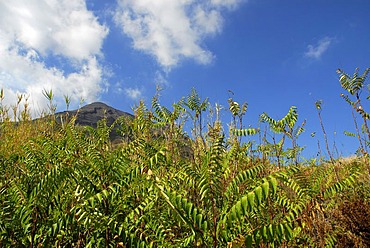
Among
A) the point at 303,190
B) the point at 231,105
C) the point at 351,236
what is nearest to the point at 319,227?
the point at 303,190

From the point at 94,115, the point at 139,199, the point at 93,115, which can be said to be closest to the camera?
the point at 139,199

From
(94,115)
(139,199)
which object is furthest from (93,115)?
(139,199)

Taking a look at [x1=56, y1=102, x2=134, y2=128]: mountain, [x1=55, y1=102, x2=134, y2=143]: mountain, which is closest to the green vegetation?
[x1=55, y1=102, x2=134, y2=143]: mountain

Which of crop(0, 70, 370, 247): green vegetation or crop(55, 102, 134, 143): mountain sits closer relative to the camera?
crop(0, 70, 370, 247): green vegetation

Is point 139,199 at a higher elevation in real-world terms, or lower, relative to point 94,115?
lower

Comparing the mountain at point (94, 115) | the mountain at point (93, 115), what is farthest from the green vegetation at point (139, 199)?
the mountain at point (93, 115)

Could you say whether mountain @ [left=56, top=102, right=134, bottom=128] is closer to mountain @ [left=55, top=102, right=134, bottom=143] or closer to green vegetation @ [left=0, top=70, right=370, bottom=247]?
mountain @ [left=55, top=102, right=134, bottom=143]

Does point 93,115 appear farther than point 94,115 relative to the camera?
Yes

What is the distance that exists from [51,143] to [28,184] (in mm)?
506

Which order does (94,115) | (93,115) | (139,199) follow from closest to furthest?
(139,199) → (94,115) → (93,115)

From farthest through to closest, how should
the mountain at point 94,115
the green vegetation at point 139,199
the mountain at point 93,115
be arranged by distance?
the mountain at point 93,115
the mountain at point 94,115
the green vegetation at point 139,199

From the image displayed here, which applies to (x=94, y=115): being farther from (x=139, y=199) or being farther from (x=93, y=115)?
(x=139, y=199)

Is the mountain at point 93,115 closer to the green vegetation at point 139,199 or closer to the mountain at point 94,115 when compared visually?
the mountain at point 94,115

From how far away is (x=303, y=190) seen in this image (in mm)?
3035
